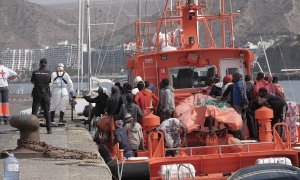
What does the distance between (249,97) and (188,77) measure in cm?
187

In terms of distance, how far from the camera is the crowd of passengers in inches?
573

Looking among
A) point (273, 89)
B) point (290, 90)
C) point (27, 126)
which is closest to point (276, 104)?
point (273, 89)

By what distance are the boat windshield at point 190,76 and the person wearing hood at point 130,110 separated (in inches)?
86.2

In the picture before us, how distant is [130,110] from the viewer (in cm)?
1522

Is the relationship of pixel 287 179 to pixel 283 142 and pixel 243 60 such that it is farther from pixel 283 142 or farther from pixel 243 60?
pixel 243 60

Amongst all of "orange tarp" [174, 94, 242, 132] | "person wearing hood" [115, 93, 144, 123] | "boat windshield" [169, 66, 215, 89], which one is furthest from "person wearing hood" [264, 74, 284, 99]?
"person wearing hood" [115, 93, 144, 123]

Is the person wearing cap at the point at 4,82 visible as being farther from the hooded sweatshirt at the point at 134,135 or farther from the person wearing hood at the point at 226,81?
the person wearing hood at the point at 226,81

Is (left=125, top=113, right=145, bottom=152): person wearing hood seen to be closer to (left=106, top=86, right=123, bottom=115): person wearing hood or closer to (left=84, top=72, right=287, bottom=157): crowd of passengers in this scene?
(left=84, top=72, right=287, bottom=157): crowd of passengers

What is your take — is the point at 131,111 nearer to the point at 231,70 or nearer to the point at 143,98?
the point at 143,98

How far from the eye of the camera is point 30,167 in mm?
12211

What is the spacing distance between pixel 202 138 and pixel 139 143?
1.20 m

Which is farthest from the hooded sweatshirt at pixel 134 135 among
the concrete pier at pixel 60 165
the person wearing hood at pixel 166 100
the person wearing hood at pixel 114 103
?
the person wearing hood at pixel 114 103

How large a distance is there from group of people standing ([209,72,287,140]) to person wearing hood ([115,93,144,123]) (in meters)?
1.67

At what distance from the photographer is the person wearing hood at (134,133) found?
1472cm
